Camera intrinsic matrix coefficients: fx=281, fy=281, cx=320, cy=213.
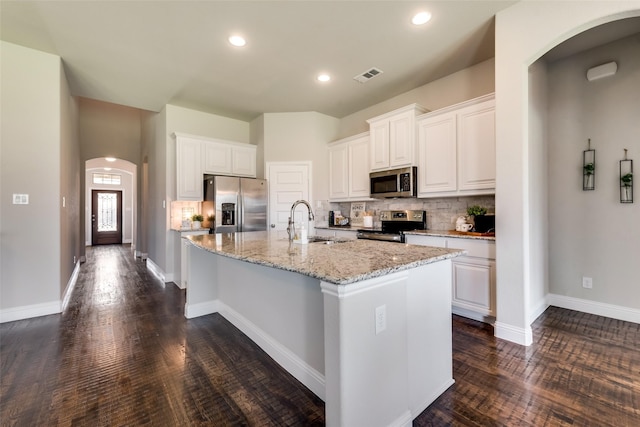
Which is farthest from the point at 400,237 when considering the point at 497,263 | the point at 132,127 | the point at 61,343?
the point at 132,127

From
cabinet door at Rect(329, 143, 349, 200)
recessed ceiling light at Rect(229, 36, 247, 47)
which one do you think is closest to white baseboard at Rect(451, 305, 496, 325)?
cabinet door at Rect(329, 143, 349, 200)

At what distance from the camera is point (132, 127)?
21.4ft

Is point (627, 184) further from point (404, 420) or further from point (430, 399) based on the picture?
point (404, 420)

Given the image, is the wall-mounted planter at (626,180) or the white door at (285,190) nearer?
the wall-mounted planter at (626,180)

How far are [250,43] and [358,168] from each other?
2.33 m

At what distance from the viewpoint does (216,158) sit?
475cm

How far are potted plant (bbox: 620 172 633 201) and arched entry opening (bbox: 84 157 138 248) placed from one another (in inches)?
427

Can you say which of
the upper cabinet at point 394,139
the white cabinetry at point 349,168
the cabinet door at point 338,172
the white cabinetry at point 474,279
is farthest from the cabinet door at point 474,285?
the cabinet door at point 338,172

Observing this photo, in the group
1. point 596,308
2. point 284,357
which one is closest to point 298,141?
point 284,357

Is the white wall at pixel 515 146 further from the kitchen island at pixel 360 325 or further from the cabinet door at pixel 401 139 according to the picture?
the cabinet door at pixel 401 139

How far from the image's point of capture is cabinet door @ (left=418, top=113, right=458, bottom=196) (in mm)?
3268

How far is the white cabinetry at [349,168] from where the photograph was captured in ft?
14.4

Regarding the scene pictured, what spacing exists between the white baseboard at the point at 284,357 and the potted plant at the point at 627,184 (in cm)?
340

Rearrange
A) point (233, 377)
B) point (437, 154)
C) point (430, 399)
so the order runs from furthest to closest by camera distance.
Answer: point (437, 154) → point (233, 377) → point (430, 399)
